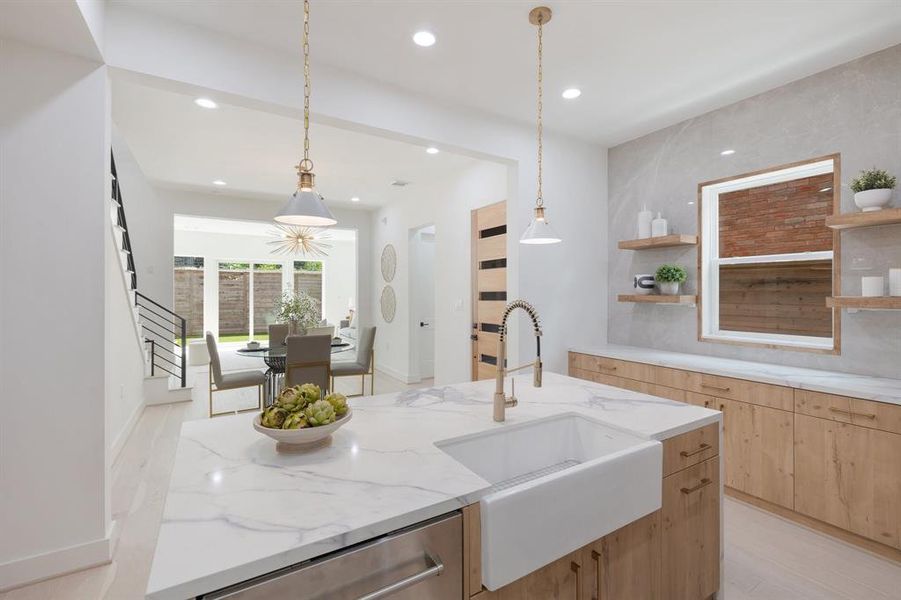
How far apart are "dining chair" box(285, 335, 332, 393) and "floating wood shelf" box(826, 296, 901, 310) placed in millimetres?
3770

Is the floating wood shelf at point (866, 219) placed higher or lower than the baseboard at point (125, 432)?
higher

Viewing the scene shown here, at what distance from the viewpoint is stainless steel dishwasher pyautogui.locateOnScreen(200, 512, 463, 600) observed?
824 mm

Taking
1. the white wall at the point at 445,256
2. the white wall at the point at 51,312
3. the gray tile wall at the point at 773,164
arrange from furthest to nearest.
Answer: the white wall at the point at 445,256 < the gray tile wall at the point at 773,164 < the white wall at the point at 51,312

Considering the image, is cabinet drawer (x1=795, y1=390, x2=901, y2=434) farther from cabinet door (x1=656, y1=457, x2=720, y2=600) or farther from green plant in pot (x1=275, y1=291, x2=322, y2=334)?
green plant in pot (x1=275, y1=291, x2=322, y2=334)

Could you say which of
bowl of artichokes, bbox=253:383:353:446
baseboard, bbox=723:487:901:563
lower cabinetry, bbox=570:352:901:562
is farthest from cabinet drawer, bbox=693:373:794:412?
bowl of artichokes, bbox=253:383:353:446

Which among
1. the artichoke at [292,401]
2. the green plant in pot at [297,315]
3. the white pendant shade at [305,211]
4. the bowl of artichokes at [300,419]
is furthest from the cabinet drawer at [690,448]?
the green plant in pot at [297,315]

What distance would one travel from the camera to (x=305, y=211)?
1.60 m

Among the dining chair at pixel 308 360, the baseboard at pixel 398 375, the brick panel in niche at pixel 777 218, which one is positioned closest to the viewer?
the brick panel in niche at pixel 777 218

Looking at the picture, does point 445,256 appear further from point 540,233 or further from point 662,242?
point 540,233

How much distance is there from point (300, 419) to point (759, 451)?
9.16ft

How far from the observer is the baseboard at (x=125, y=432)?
11.1 ft

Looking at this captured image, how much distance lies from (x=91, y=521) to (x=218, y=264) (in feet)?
29.7

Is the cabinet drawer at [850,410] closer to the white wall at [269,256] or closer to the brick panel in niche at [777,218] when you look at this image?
the brick panel in niche at [777,218]

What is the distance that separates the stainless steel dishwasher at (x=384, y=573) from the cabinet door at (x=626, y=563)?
1.66ft
